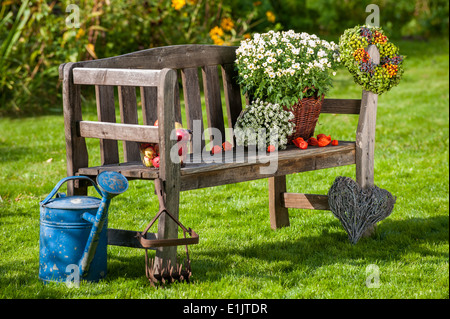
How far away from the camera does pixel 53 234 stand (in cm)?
328

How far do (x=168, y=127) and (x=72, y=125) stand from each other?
644 millimetres

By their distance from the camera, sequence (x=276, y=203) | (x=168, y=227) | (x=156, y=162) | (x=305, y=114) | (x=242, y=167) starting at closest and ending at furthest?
(x=168, y=227) < (x=156, y=162) < (x=242, y=167) < (x=305, y=114) < (x=276, y=203)

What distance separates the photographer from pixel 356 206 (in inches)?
165

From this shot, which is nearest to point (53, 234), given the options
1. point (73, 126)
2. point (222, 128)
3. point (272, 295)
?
point (73, 126)

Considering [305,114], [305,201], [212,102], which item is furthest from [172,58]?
[305,201]

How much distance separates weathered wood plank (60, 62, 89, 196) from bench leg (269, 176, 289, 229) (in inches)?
58.4

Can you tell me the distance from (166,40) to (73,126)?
17.5ft

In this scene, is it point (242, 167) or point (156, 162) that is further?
point (242, 167)

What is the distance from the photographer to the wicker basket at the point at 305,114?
421 cm

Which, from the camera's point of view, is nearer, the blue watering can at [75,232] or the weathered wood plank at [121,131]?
the blue watering can at [75,232]

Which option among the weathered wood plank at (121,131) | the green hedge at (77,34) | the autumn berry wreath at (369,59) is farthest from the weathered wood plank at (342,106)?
the green hedge at (77,34)

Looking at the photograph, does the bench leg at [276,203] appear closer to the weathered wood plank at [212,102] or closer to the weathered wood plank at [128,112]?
the weathered wood plank at [212,102]

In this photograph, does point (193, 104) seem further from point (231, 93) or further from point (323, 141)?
point (323, 141)

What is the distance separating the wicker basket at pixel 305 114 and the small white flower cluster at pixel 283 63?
95 millimetres
